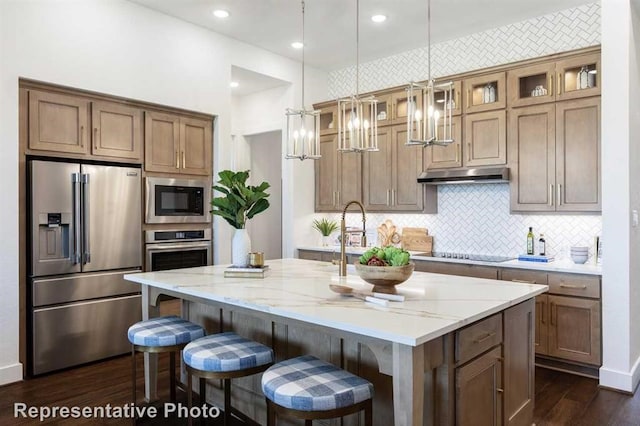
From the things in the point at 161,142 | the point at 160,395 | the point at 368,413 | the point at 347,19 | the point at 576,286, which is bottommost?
the point at 160,395

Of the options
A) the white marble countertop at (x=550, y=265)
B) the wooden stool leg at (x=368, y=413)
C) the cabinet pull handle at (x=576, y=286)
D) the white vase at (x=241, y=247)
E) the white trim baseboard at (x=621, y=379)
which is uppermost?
the white vase at (x=241, y=247)

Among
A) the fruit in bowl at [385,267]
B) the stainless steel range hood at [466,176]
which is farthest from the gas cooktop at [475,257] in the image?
the fruit in bowl at [385,267]

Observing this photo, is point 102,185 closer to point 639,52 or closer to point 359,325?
point 359,325

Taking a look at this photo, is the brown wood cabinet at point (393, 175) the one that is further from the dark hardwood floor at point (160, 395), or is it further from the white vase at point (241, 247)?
the white vase at point (241, 247)

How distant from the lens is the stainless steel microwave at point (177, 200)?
4.28 m

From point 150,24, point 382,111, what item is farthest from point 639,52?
point 150,24

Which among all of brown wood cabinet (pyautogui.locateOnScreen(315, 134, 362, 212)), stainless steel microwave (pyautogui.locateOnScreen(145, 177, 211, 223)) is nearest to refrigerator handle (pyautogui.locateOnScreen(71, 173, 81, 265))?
stainless steel microwave (pyautogui.locateOnScreen(145, 177, 211, 223))

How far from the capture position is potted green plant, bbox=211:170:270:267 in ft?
9.48

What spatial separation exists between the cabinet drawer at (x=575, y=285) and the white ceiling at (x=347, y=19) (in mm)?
2435

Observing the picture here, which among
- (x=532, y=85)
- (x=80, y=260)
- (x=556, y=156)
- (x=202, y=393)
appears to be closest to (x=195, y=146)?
(x=80, y=260)

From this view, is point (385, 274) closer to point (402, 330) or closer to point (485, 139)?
point (402, 330)

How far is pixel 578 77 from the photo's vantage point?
12.7ft

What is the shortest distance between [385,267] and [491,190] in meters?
2.89

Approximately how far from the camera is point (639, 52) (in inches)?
145
